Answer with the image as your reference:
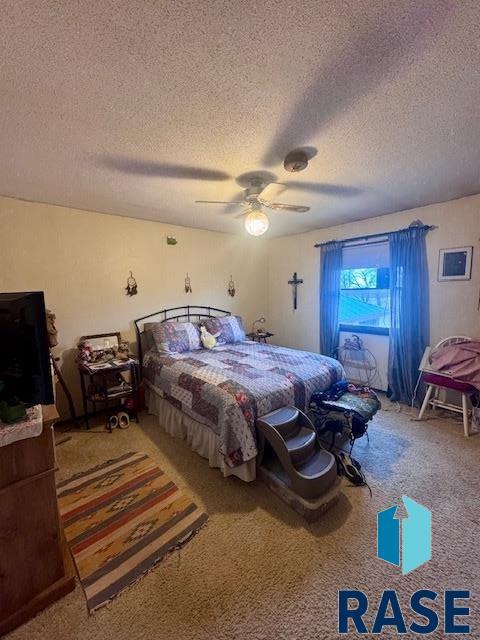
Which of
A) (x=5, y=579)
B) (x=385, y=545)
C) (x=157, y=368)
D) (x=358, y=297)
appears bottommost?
(x=385, y=545)

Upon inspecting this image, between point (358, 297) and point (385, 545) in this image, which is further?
point (358, 297)

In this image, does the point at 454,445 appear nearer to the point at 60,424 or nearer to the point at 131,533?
the point at 131,533

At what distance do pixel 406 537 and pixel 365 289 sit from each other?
9.35 ft

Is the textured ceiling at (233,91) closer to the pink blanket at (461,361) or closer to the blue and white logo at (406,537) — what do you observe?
the pink blanket at (461,361)

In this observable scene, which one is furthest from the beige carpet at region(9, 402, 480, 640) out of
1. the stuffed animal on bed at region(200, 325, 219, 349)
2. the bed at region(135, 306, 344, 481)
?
the stuffed animal on bed at region(200, 325, 219, 349)

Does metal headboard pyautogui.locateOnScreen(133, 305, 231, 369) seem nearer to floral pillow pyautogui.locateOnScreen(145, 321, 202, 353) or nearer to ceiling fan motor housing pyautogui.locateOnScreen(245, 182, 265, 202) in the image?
floral pillow pyautogui.locateOnScreen(145, 321, 202, 353)

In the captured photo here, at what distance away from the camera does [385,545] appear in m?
1.49

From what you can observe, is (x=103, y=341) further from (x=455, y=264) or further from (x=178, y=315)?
(x=455, y=264)

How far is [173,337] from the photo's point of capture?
3.23 metres

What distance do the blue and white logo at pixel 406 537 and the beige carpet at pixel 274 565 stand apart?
0.13ft

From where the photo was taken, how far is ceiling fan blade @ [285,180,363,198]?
2.34 m

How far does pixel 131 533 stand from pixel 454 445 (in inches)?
106

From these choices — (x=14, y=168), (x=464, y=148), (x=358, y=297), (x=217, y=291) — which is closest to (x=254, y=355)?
(x=217, y=291)

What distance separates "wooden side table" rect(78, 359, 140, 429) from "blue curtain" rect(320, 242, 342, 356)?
2699 millimetres
